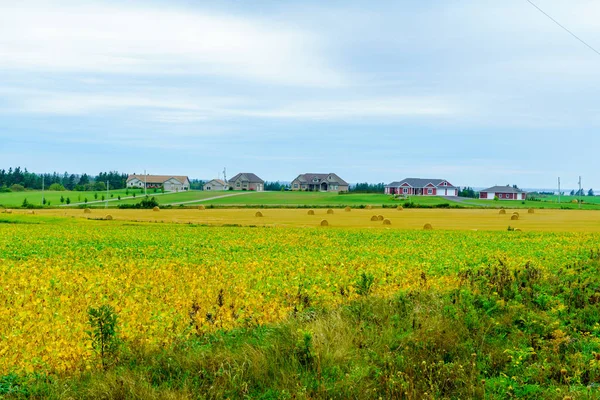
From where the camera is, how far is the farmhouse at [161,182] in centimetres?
17125

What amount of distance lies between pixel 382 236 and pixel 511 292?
2186cm

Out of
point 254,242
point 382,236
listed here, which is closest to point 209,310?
point 254,242

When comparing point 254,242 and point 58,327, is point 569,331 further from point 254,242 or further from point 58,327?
point 254,242

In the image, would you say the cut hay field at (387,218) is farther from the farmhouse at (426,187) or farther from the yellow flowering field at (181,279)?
the farmhouse at (426,187)

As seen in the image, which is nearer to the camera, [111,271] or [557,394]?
[557,394]

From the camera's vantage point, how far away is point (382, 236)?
3397cm

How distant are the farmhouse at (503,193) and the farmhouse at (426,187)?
839 centimetres

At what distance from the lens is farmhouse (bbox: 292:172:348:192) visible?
16762 cm

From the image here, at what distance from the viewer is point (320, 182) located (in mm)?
168125

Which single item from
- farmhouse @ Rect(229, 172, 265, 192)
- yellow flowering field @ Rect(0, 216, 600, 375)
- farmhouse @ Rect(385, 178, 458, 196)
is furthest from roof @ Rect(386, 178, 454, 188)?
yellow flowering field @ Rect(0, 216, 600, 375)

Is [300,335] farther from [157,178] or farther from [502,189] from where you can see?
[157,178]

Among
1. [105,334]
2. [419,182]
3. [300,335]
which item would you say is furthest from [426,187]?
[105,334]

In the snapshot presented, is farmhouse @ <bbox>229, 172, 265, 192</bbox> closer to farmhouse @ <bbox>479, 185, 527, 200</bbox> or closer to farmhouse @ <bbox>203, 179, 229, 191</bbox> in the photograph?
farmhouse @ <bbox>203, 179, 229, 191</bbox>

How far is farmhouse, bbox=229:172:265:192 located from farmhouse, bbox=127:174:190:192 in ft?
53.8
